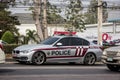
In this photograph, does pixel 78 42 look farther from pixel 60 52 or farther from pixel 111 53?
pixel 111 53

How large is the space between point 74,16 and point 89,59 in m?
33.2

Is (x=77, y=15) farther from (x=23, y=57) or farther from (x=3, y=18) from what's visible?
(x=23, y=57)

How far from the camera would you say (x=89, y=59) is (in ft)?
69.1

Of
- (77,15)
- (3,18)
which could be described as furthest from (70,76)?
(3,18)

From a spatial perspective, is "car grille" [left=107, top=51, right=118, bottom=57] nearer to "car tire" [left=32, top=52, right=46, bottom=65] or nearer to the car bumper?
the car bumper

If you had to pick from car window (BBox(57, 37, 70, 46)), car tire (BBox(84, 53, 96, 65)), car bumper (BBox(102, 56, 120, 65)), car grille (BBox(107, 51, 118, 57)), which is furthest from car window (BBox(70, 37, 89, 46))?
car grille (BBox(107, 51, 118, 57))

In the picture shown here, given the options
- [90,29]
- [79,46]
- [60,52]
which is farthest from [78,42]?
[90,29]

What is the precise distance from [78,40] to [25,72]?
5.95m

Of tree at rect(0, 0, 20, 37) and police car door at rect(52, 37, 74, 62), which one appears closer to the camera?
police car door at rect(52, 37, 74, 62)

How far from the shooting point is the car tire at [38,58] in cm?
1956

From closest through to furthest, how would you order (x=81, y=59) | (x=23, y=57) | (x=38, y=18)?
(x=23, y=57), (x=81, y=59), (x=38, y=18)

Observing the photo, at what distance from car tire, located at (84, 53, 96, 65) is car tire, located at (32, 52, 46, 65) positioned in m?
2.45

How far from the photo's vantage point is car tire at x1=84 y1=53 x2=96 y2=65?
20953 mm

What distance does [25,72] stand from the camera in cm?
1574
